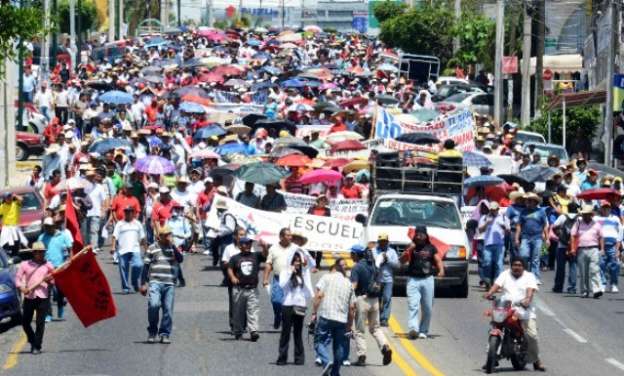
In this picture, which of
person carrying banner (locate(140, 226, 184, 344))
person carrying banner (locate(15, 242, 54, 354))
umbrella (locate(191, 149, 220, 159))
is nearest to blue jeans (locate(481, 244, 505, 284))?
person carrying banner (locate(140, 226, 184, 344))

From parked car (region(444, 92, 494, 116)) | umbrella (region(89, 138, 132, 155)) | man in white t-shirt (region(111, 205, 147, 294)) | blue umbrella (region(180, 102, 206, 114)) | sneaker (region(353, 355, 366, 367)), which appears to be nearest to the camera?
sneaker (region(353, 355, 366, 367))

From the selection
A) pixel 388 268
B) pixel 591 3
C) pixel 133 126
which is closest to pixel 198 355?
pixel 388 268

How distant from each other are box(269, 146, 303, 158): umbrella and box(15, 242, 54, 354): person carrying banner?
1610cm

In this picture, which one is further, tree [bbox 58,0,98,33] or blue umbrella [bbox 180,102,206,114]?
tree [bbox 58,0,98,33]

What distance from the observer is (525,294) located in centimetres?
2133

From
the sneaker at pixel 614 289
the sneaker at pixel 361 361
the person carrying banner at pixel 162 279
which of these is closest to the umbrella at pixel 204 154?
the sneaker at pixel 614 289

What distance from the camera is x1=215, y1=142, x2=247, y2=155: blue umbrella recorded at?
137ft

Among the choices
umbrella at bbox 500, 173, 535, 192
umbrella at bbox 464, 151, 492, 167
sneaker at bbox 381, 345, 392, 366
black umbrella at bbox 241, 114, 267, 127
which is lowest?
sneaker at bbox 381, 345, 392, 366

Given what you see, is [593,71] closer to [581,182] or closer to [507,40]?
[507,40]

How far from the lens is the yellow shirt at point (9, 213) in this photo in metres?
32.3

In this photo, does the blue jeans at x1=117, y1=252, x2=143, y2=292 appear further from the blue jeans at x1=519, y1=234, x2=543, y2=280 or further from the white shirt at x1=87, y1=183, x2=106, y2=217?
the blue jeans at x1=519, y1=234, x2=543, y2=280

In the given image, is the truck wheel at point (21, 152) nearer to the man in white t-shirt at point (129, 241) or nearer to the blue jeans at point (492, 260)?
the man in white t-shirt at point (129, 241)

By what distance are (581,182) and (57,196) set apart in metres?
10.4

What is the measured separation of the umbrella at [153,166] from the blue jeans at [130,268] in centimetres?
715
